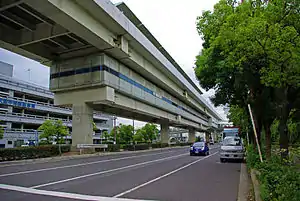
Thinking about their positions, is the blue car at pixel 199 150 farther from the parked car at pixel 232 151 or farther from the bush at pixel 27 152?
the bush at pixel 27 152

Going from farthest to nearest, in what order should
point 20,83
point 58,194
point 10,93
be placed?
point 20,83 → point 10,93 → point 58,194

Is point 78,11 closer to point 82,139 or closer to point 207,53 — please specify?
point 207,53

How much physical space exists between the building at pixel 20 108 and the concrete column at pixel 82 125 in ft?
66.2

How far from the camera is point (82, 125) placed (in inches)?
1226

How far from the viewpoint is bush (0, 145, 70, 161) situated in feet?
69.5

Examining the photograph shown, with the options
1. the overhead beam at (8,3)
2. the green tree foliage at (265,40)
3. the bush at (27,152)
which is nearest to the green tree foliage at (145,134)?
the bush at (27,152)

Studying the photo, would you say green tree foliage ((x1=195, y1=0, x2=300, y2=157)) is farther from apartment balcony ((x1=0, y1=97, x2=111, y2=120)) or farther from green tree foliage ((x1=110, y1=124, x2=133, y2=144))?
apartment balcony ((x1=0, y1=97, x2=111, y2=120))

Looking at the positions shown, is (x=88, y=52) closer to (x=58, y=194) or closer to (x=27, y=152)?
(x=27, y=152)

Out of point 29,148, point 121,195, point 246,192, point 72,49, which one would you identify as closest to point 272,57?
point 246,192

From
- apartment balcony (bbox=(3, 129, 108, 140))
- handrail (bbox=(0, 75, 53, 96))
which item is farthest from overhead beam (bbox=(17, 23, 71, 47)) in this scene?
handrail (bbox=(0, 75, 53, 96))

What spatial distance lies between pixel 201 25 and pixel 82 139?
22.9 m

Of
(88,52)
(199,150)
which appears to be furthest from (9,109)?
(199,150)

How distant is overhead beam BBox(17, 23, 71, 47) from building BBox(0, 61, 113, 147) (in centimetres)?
2674

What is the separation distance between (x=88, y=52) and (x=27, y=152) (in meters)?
12.5
